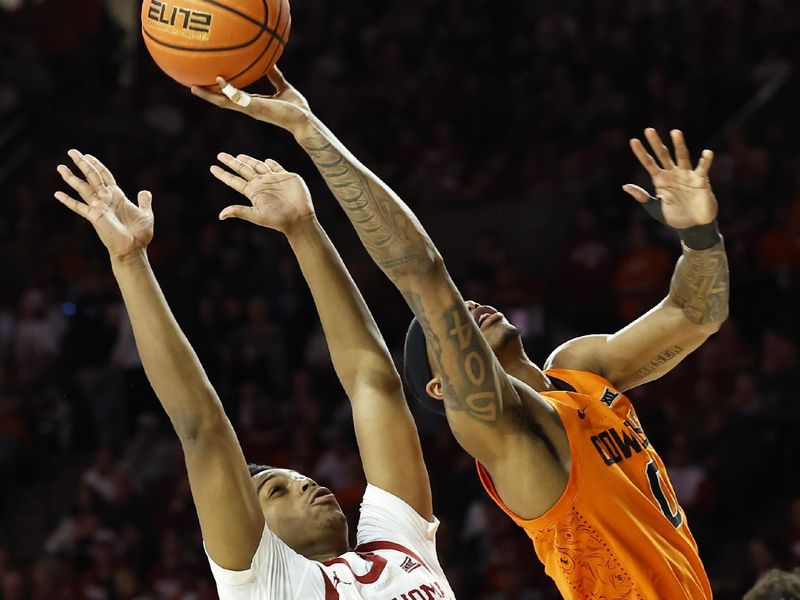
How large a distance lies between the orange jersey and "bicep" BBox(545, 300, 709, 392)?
436mm

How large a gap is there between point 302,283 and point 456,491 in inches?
113

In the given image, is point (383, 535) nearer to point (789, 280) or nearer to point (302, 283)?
point (789, 280)

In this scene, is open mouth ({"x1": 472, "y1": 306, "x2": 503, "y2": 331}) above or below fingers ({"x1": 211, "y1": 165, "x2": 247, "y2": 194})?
below

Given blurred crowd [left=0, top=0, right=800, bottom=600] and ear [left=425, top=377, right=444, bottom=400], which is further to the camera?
blurred crowd [left=0, top=0, right=800, bottom=600]

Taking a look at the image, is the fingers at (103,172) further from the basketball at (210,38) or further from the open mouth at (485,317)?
the open mouth at (485,317)

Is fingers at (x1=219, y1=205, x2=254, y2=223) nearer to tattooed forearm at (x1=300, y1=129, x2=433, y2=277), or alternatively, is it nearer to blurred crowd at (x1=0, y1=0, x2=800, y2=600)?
tattooed forearm at (x1=300, y1=129, x2=433, y2=277)

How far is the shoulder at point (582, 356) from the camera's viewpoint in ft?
14.4

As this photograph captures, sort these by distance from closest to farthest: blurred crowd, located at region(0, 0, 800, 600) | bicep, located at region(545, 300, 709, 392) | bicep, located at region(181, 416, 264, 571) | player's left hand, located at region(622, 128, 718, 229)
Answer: bicep, located at region(181, 416, 264, 571) < player's left hand, located at region(622, 128, 718, 229) < bicep, located at region(545, 300, 709, 392) < blurred crowd, located at region(0, 0, 800, 600)

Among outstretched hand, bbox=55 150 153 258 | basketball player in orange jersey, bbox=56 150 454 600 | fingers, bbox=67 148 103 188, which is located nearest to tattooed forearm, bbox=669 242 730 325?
basketball player in orange jersey, bbox=56 150 454 600

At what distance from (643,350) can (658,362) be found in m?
0.08

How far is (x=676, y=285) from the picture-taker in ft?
14.4

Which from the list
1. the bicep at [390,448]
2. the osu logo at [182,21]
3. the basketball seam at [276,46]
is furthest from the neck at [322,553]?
the osu logo at [182,21]

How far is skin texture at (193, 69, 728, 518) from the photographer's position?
135 inches

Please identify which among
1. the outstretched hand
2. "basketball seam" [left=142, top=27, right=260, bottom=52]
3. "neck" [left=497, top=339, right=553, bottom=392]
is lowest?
"neck" [left=497, top=339, right=553, bottom=392]
